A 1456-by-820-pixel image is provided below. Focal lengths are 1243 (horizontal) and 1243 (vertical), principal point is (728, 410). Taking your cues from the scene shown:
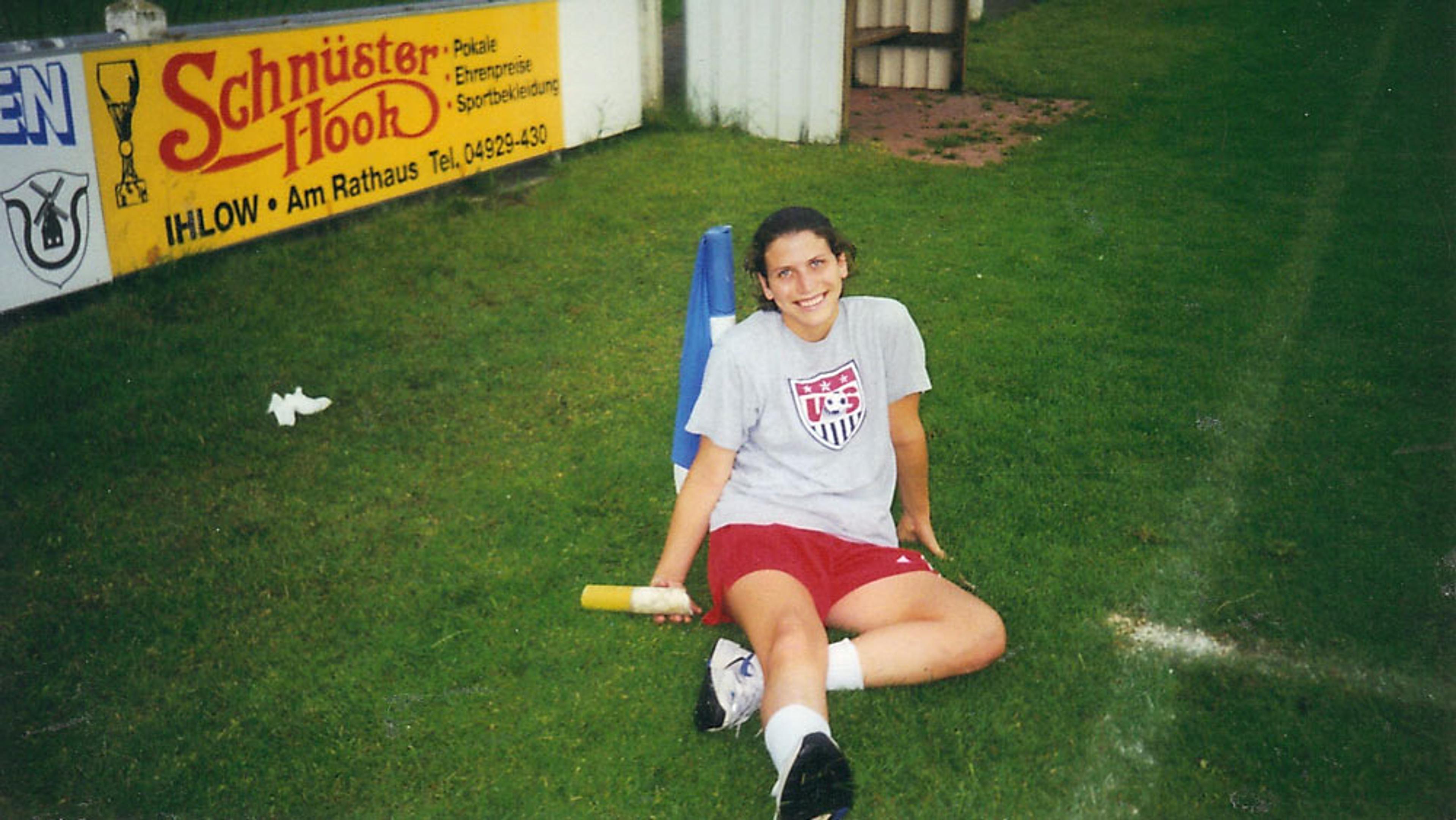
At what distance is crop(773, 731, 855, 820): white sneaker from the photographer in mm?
3107

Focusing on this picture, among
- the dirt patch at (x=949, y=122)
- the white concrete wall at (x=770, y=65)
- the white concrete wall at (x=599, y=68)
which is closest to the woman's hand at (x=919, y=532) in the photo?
the white concrete wall at (x=599, y=68)

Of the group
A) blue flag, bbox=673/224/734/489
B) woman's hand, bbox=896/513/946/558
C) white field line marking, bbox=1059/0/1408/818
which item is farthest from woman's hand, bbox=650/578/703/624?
white field line marking, bbox=1059/0/1408/818

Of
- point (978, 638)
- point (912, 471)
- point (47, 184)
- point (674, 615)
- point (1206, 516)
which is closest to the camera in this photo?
point (978, 638)

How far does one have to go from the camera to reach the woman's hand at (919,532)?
14.9 feet

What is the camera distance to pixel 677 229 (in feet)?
29.6

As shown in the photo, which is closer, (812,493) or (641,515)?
(812,493)

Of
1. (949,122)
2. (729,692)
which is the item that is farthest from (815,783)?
(949,122)

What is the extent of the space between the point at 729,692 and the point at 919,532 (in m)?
1.20

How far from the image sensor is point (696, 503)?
4.07m

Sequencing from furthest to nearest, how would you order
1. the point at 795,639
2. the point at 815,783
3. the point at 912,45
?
the point at 912,45, the point at 795,639, the point at 815,783

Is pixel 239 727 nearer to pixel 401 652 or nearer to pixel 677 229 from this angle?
pixel 401 652

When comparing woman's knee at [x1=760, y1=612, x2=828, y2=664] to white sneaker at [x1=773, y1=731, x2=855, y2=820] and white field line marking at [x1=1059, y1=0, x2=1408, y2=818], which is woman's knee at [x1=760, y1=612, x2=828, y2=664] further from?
white field line marking at [x1=1059, y1=0, x2=1408, y2=818]

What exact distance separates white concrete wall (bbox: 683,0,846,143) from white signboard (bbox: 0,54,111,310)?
638 cm

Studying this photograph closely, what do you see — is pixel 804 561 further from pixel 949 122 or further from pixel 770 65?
pixel 949 122
